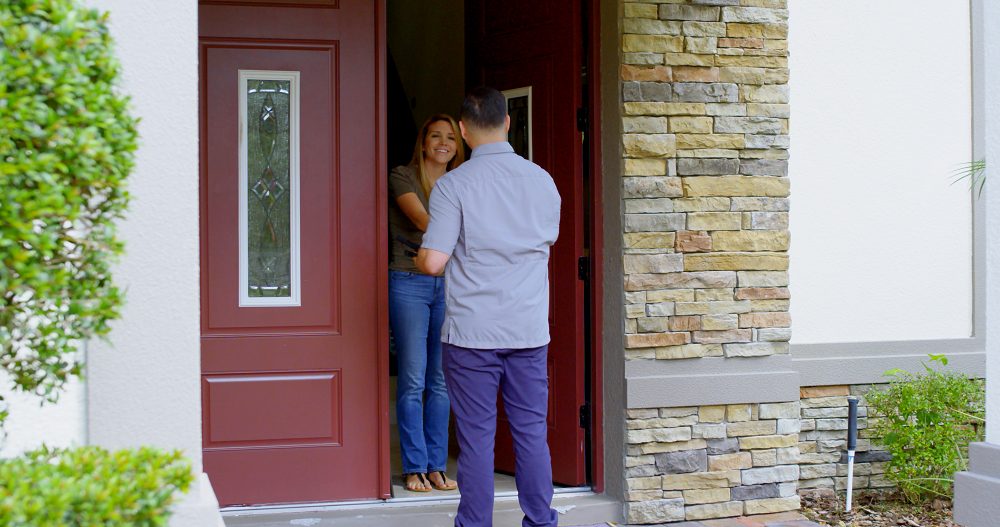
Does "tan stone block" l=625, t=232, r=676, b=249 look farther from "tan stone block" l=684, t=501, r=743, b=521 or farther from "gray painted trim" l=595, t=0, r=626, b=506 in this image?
"tan stone block" l=684, t=501, r=743, b=521

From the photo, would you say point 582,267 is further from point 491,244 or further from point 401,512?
point 401,512

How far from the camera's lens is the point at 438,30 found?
8.48 m

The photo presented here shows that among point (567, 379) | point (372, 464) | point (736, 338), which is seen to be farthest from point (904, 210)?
point (372, 464)

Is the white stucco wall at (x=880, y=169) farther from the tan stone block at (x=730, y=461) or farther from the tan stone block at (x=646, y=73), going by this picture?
the tan stone block at (x=646, y=73)

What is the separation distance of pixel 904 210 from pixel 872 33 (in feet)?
3.30

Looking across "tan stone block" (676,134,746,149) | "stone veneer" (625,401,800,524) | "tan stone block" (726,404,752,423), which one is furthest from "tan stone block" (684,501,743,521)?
"tan stone block" (676,134,746,149)

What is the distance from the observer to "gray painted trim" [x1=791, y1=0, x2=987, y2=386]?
568 cm

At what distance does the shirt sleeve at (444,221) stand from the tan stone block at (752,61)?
1839 mm

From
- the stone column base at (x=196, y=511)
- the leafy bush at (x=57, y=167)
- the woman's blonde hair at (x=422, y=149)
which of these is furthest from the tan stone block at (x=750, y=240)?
the leafy bush at (x=57, y=167)

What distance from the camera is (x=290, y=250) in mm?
5082

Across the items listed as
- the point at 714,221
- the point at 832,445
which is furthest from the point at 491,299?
the point at 832,445

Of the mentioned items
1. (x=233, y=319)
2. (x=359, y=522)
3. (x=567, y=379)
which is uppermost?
(x=233, y=319)

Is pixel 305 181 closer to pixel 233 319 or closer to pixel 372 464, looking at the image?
pixel 233 319

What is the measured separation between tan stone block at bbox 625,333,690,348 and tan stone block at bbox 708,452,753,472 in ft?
2.03
